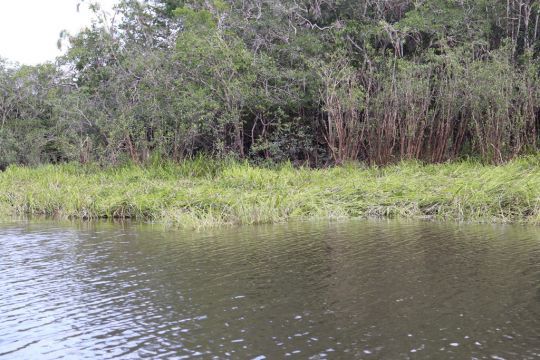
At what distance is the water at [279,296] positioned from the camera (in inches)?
170

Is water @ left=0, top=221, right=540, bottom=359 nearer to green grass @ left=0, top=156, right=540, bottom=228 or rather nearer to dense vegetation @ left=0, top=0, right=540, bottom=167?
green grass @ left=0, top=156, right=540, bottom=228

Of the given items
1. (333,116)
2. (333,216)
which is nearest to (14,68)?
(333,116)

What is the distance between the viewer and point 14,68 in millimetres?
26438

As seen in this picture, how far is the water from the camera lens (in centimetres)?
433

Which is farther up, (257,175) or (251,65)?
(251,65)

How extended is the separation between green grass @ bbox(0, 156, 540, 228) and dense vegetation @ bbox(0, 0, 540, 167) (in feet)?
5.11

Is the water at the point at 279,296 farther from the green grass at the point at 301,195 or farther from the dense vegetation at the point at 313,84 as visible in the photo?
the dense vegetation at the point at 313,84

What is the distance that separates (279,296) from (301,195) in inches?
259

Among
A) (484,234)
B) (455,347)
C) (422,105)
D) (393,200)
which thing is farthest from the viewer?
(422,105)

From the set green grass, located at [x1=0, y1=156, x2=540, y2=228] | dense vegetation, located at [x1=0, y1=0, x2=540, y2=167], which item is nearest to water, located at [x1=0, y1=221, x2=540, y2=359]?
green grass, located at [x1=0, y1=156, x2=540, y2=228]

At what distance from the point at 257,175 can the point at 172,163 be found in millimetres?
4244

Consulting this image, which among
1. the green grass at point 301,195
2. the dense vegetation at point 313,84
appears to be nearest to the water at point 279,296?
the green grass at point 301,195

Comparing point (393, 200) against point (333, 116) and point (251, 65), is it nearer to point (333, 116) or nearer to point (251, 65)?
point (333, 116)

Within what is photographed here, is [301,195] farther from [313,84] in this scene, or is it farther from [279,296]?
[313,84]
